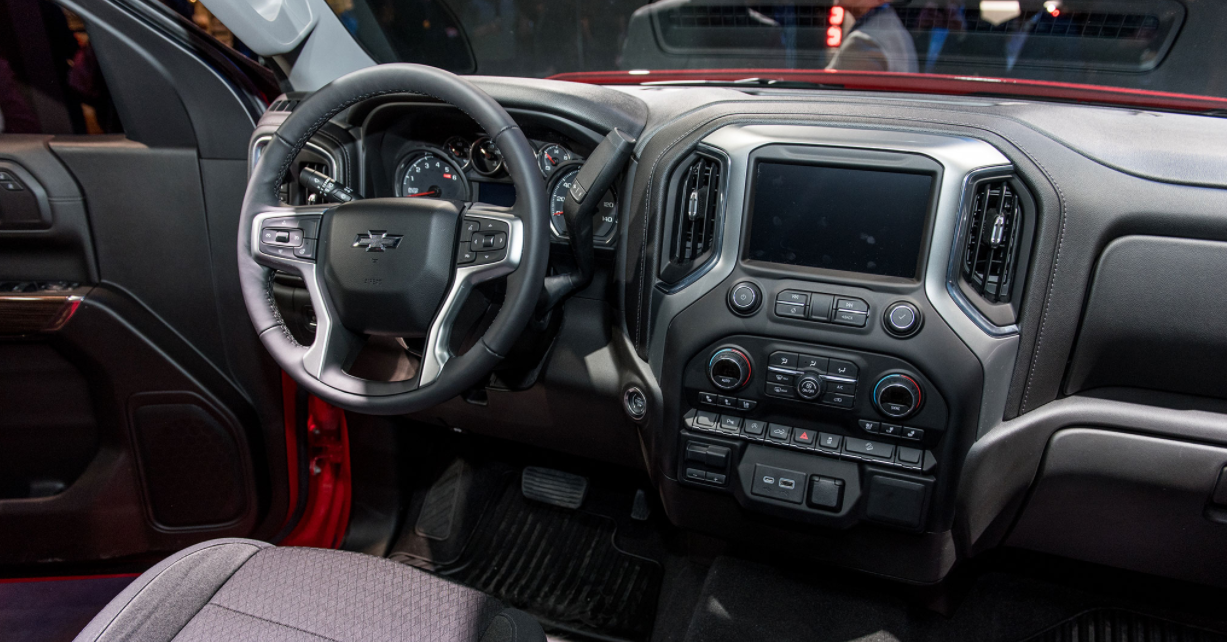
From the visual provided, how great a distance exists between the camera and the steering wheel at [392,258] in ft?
3.98

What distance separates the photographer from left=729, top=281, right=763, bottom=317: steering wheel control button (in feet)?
4.17

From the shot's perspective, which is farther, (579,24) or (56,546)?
(579,24)

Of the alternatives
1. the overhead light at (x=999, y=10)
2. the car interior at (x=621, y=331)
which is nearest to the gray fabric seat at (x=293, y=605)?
the car interior at (x=621, y=331)

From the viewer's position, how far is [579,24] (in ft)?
9.62

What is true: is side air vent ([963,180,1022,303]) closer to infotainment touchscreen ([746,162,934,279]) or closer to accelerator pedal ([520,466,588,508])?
infotainment touchscreen ([746,162,934,279])

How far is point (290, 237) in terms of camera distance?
135 cm

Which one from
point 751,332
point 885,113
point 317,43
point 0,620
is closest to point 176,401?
point 0,620

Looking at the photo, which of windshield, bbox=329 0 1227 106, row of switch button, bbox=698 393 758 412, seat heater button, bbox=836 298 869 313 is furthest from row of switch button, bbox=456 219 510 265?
windshield, bbox=329 0 1227 106

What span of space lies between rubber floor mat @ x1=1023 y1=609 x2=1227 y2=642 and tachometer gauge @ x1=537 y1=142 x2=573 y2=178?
4.77 ft

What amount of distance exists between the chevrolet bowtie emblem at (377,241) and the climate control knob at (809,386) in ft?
2.44

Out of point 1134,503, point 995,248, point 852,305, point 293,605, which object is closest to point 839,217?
point 852,305

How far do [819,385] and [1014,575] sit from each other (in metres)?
0.89

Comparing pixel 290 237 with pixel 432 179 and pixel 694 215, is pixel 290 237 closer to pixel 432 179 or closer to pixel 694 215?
pixel 432 179

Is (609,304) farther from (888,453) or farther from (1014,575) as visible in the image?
(1014,575)
